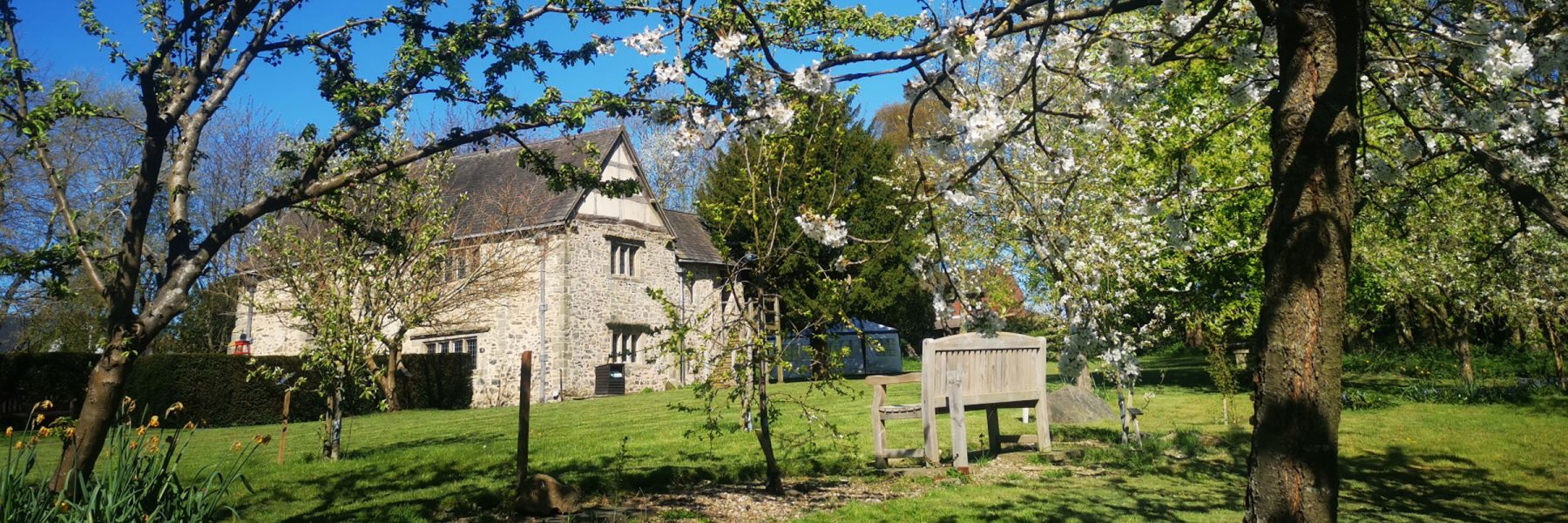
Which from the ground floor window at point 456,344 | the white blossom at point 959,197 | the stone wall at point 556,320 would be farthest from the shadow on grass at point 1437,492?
the ground floor window at point 456,344

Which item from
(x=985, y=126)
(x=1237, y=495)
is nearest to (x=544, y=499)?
(x=985, y=126)

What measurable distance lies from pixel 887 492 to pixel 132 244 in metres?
5.26

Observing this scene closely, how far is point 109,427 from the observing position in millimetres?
4691

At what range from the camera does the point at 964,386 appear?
837cm

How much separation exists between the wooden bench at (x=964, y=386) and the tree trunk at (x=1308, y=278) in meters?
4.58

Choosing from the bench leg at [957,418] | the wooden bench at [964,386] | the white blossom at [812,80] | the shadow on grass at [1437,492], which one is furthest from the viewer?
the wooden bench at [964,386]

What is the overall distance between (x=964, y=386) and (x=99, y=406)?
6438 millimetres

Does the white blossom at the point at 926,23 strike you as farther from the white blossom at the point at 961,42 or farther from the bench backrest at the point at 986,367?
the bench backrest at the point at 986,367

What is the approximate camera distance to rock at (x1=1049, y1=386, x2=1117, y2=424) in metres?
12.0

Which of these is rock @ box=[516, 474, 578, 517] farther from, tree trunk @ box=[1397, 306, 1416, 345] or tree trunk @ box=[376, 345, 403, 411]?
tree trunk @ box=[1397, 306, 1416, 345]

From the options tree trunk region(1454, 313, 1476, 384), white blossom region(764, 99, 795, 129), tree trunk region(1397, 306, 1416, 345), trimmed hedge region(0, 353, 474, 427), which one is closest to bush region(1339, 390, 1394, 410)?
tree trunk region(1454, 313, 1476, 384)

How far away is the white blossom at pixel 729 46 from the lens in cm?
385

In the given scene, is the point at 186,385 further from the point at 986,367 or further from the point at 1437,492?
the point at 1437,492

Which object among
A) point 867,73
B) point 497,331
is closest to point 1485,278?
point 867,73
